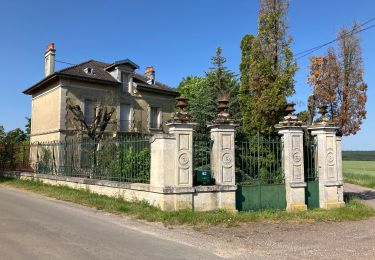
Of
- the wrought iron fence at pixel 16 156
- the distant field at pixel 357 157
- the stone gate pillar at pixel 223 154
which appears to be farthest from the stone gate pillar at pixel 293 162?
the distant field at pixel 357 157

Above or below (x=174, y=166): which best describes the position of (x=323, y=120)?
above

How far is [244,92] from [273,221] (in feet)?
20.8

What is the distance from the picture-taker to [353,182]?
27.2 metres

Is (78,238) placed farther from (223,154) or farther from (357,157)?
(357,157)

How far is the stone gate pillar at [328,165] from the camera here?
12.1m

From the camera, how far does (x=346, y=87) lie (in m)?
22.7

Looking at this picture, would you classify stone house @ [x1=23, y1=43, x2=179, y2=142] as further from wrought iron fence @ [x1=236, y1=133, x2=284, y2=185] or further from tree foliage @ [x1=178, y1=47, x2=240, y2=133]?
wrought iron fence @ [x1=236, y1=133, x2=284, y2=185]

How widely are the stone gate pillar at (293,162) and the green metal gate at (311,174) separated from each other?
51cm

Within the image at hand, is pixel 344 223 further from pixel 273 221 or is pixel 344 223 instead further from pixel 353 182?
pixel 353 182

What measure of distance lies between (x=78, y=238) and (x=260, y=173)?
6.17 metres

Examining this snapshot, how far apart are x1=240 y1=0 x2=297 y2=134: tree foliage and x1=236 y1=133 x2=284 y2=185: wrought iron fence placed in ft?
6.15

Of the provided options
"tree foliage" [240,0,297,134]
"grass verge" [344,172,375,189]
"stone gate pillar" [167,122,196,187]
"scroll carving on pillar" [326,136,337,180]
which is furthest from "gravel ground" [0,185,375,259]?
"grass verge" [344,172,375,189]

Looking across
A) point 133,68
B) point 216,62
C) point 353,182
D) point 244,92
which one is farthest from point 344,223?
point 133,68

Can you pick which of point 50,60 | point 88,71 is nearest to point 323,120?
point 88,71
